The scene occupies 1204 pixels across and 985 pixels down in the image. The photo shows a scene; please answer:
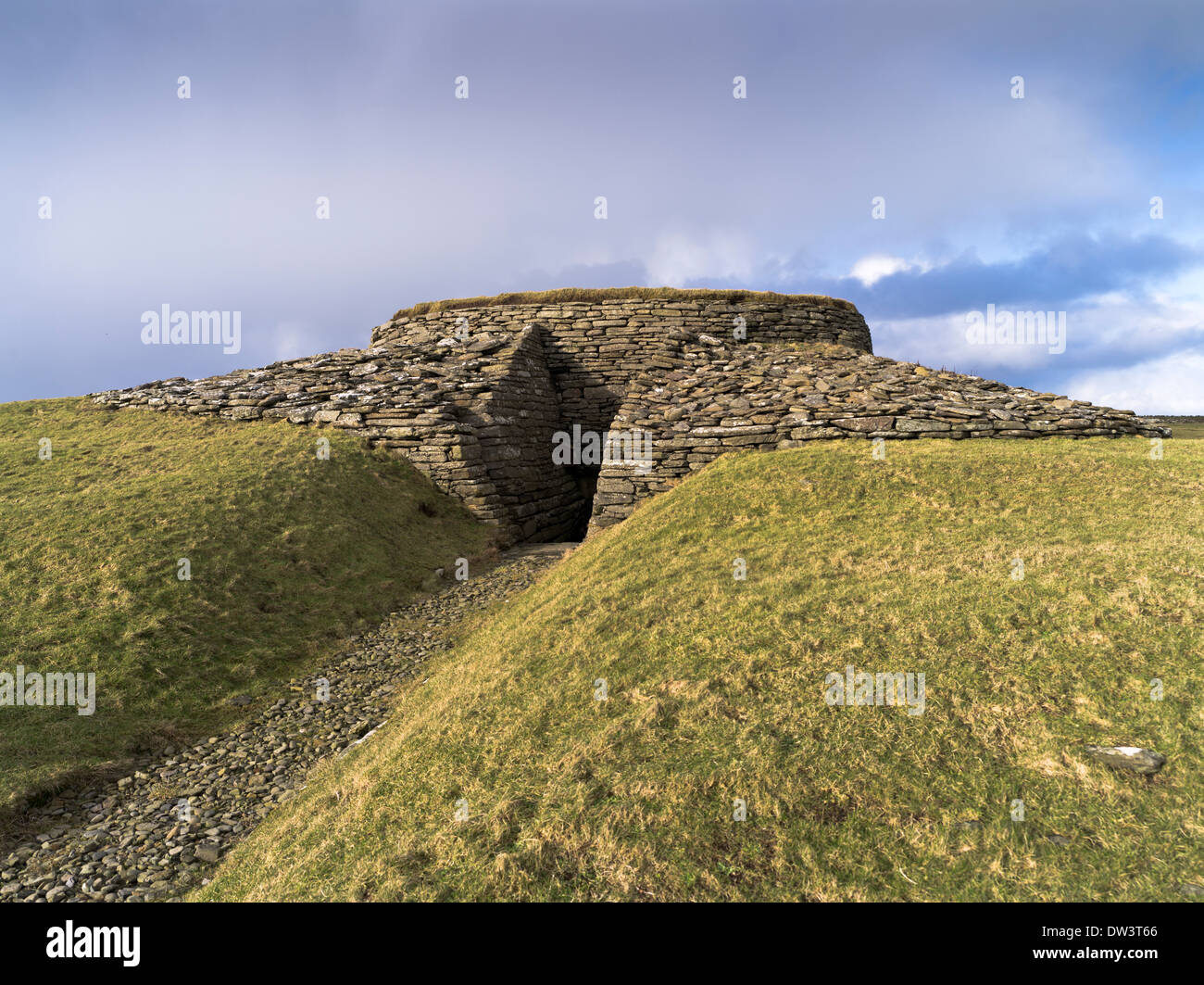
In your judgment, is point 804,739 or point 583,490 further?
point 583,490

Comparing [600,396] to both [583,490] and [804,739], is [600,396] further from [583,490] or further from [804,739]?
[804,739]

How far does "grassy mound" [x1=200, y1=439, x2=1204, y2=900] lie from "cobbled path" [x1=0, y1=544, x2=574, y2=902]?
751mm

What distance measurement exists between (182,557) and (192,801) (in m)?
7.11

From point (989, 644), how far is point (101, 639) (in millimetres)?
14166

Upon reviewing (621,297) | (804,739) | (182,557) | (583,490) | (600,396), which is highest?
(621,297)

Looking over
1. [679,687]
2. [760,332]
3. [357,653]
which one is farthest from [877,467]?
[760,332]

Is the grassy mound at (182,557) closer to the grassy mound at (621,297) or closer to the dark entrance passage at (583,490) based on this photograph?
the dark entrance passage at (583,490)

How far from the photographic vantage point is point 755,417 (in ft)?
60.3

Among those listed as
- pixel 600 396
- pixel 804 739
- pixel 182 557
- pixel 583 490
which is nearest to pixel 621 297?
pixel 600 396

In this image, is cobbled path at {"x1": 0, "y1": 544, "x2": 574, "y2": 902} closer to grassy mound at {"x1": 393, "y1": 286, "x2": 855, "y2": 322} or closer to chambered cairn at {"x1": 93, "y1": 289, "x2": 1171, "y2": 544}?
chambered cairn at {"x1": 93, "y1": 289, "x2": 1171, "y2": 544}

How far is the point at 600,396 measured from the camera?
27000 mm

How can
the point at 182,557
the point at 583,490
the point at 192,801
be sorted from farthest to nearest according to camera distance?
the point at 583,490, the point at 182,557, the point at 192,801

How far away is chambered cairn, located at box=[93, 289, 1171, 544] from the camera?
59.0 ft
